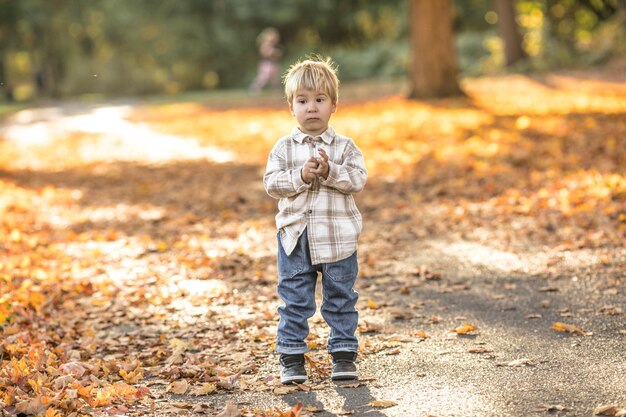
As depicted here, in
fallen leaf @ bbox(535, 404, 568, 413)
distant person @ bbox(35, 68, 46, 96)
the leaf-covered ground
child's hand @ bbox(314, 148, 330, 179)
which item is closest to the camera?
fallen leaf @ bbox(535, 404, 568, 413)

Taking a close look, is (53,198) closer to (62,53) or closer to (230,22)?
(230,22)

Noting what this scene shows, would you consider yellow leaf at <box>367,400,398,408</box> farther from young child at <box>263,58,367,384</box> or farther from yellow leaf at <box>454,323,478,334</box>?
yellow leaf at <box>454,323,478,334</box>

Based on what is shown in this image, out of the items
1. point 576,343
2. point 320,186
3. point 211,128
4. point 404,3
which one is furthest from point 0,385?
point 404,3

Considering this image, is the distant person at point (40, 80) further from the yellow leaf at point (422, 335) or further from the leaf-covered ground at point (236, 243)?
the yellow leaf at point (422, 335)

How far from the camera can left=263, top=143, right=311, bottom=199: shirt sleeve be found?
4742 millimetres

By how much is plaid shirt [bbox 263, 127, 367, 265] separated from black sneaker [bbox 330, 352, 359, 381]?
518 millimetres

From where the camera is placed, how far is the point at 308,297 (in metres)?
4.91

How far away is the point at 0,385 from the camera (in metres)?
4.65

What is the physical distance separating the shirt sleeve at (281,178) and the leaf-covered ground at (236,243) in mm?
1008

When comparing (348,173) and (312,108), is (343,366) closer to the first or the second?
(348,173)

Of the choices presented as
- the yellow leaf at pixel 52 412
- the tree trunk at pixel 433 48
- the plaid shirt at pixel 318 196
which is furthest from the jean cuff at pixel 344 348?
the tree trunk at pixel 433 48

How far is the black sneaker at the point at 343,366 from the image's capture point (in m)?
4.83

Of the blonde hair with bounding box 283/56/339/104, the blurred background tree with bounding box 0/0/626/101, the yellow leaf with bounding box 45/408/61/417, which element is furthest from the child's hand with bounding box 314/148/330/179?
the blurred background tree with bounding box 0/0/626/101

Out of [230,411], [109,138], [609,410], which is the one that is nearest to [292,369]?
[230,411]
